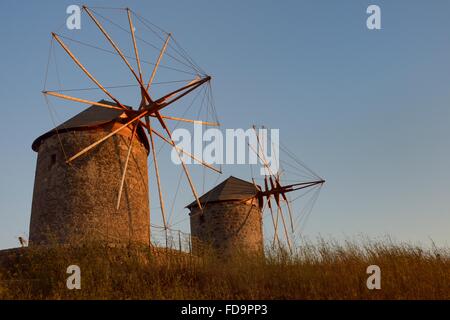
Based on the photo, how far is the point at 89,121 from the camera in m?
10.8

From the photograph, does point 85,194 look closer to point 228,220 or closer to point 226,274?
point 226,274

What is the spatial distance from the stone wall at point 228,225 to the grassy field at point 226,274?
36.2ft

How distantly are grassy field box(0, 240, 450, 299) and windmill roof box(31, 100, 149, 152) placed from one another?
11.5 ft

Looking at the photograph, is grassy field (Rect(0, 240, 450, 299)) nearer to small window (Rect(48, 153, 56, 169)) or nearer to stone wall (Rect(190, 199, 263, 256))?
small window (Rect(48, 153, 56, 169))

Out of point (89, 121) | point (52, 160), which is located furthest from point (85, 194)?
point (89, 121)

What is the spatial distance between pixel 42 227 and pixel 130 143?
2.90 m

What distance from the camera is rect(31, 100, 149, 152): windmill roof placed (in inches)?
416

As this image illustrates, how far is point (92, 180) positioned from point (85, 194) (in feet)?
1.24

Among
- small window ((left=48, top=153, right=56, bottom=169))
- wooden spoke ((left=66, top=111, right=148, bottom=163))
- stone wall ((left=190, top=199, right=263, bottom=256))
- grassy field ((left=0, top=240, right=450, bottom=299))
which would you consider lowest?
grassy field ((left=0, top=240, right=450, bottom=299))

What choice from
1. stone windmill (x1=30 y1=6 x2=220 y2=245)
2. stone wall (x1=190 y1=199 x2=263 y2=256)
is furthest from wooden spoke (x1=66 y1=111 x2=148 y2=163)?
stone wall (x1=190 y1=199 x2=263 y2=256)

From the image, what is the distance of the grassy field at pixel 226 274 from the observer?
643 centimetres
